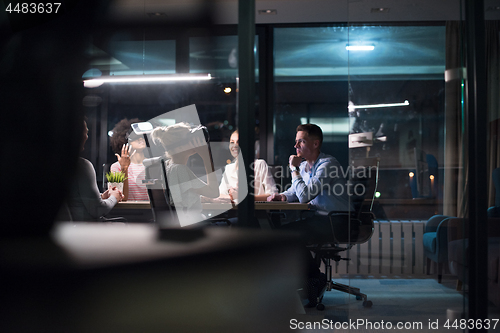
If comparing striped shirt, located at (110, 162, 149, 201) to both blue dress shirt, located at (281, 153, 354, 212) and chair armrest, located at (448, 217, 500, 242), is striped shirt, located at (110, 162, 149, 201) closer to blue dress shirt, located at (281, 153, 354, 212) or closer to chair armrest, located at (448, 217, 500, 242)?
blue dress shirt, located at (281, 153, 354, 212)

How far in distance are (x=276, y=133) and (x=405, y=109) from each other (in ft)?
8.96

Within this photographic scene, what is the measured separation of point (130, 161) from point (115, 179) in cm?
40

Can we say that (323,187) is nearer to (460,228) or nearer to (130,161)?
(460,228)

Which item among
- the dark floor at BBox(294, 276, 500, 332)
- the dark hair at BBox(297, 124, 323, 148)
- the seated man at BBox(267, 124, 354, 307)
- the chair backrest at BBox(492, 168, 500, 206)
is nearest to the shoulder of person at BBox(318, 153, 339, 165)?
the seated man at BBox(267, 124, 354, 307)

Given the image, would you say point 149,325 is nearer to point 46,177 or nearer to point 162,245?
point 162,245

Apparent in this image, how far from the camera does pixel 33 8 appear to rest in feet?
5.29

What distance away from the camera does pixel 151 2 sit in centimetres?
461

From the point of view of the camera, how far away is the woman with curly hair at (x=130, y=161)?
3.50 metres

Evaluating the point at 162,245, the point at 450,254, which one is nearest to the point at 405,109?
the point at 450,254

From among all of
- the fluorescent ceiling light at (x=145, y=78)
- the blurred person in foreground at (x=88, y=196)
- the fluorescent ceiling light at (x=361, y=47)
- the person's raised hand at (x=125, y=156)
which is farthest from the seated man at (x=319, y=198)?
the fluorescent ceiling light at (x=145, y=78)

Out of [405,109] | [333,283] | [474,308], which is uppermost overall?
[405,109]

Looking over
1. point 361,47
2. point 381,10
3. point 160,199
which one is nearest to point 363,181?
point 361,47

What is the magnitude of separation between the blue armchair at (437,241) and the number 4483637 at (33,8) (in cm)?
241

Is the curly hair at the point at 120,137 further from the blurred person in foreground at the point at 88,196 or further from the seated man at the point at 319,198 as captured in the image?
the seated man at the point at 319,198
